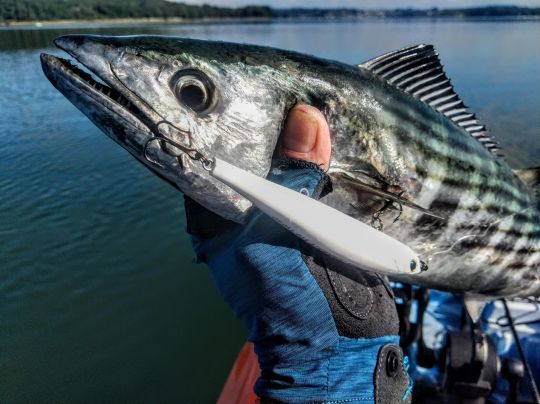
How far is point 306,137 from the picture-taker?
7.06ft

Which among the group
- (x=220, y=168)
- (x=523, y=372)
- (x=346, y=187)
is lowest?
(x=523, y=372)

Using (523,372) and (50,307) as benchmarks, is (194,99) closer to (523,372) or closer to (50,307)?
(523,372)

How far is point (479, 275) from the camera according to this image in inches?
121

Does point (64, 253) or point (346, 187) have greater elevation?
point (346, 187)

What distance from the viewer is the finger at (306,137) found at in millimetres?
2154

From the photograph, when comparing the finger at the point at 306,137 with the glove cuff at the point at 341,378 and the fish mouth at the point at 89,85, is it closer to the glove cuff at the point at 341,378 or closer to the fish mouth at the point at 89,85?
the fish mouth at the point at 89,85

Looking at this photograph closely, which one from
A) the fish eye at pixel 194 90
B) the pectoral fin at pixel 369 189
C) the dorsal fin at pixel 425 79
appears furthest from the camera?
the dorsal fin at pixel 425 79

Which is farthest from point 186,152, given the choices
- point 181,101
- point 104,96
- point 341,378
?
point 341,378

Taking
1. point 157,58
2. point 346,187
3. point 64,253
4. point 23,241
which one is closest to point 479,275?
point 346,187

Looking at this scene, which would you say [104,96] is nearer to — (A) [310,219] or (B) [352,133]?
(A) [310,219]

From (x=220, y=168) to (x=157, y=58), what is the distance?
0.60m

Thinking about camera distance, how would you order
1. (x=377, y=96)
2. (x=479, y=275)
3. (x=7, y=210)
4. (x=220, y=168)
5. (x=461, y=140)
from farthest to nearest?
(x=7, y=210), (x=479, y=275), (x=461, y=140), (x=377, y=96), (x=220, y=168)

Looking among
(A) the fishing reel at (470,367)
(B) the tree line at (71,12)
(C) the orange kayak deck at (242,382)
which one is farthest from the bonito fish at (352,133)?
(B) the tree line at (71,12)

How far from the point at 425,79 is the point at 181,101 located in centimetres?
175
